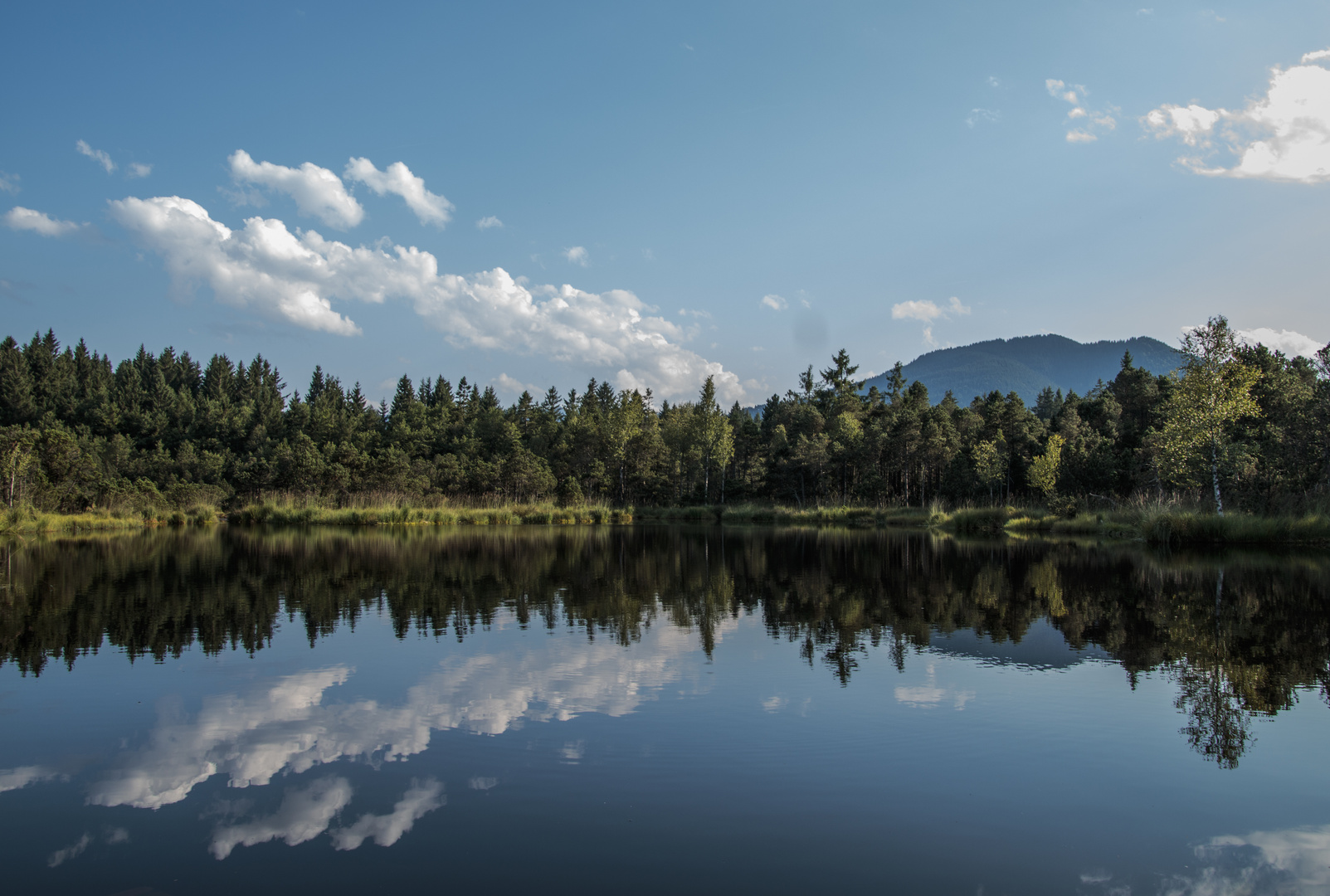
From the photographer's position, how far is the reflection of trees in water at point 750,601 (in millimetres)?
9172

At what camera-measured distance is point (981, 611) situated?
12.6 m

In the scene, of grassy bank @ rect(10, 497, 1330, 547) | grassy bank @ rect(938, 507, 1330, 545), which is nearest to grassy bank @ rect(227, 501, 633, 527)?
grassy bank @ rect(10, 497, 1330, 547)

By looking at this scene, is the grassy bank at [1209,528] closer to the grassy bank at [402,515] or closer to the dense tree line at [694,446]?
the dense tree line at [694,446]

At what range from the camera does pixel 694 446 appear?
6538cm

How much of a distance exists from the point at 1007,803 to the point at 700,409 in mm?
68305

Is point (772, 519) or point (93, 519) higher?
point (93, 519)

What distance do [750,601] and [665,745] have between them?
27.4 feet

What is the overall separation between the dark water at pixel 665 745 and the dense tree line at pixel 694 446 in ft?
67.4

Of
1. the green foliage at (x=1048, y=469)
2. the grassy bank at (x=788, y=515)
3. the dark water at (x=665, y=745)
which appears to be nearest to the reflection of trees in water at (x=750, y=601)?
the dark water at (x=665, y=745)

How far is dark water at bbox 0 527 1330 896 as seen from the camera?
13.9 ft

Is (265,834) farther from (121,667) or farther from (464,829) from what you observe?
(121,667)

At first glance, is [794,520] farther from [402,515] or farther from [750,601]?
[750,601]

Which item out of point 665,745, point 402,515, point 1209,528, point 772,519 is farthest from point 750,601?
point 772,519

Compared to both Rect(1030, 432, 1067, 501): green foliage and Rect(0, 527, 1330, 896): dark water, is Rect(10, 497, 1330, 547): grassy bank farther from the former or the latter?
Rect(0, 527, 1330, 896): dark water
